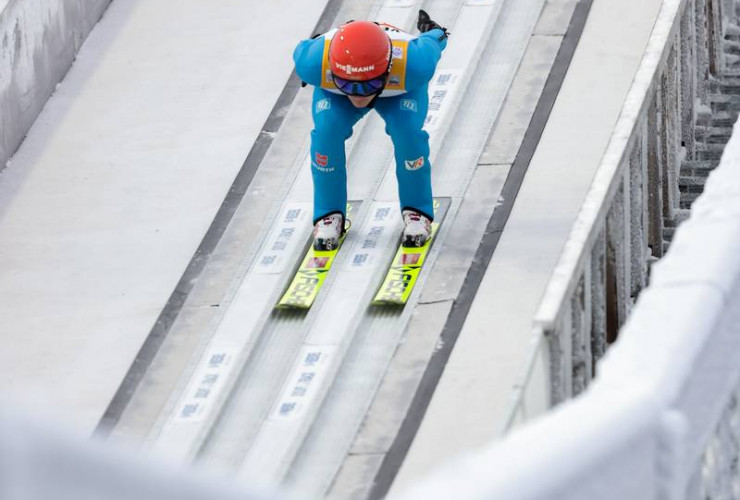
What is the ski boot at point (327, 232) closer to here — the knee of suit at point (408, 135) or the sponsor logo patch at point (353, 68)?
the knee of suit at point (408, 135)

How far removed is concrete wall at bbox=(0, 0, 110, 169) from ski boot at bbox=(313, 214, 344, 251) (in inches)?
82.1

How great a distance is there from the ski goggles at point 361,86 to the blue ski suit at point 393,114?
0.23 feet

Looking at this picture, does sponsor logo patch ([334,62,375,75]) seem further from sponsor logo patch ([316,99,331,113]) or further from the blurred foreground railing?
the blurred foreground railing

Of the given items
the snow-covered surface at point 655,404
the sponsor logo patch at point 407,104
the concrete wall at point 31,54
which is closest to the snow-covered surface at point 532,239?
the sponsor logo patch at point 407,104

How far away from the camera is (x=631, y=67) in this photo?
849cm

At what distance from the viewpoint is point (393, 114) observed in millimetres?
7344

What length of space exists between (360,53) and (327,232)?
1.03m

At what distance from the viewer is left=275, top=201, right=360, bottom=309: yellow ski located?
743 centimetres

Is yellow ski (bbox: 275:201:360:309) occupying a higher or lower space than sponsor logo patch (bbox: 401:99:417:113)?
lower

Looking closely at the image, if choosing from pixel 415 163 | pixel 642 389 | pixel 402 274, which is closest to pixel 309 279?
pixel 402 274

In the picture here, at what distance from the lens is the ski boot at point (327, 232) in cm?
770

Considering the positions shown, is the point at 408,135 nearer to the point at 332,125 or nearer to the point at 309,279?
the point at 332,125

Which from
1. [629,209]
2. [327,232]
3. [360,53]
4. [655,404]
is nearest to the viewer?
[655,404]

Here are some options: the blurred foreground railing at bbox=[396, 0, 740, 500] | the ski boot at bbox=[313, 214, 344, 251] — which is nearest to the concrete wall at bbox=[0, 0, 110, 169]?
the ski boot at bbox=[313, 214, 344, 251]
